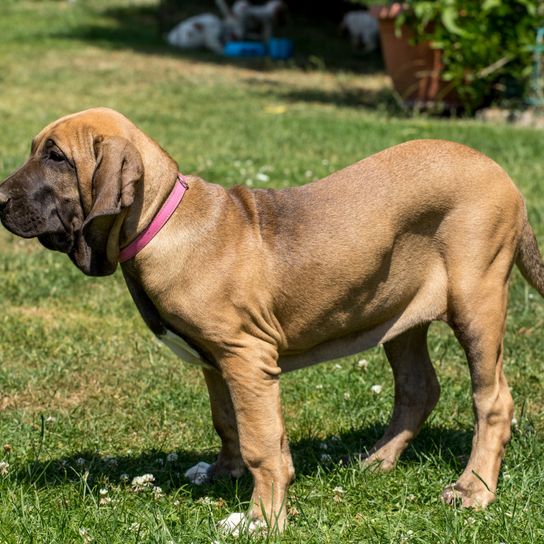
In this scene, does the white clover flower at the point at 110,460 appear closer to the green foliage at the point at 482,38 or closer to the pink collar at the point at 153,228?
the pink collar at the point at 153,228

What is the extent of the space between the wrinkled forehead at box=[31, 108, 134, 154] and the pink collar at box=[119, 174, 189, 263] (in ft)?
0.95

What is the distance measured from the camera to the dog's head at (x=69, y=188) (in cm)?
372

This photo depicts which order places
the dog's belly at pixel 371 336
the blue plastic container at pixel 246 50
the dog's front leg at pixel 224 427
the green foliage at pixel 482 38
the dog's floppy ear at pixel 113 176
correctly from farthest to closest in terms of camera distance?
the blue plastic container at pixel 246 50 < the green foliage at pixel 482 38 < the dog's front leg at pixel 224 427 < the dog's belly at pixel 371 336 < the dog's floppy ear at pixel 113 176

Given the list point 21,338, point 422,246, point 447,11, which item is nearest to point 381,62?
point 447,11

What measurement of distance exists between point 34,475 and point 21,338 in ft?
5.60

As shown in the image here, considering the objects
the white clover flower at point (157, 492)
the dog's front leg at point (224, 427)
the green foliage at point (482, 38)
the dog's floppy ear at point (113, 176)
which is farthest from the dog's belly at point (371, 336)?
the green foliage at point (482, 38)

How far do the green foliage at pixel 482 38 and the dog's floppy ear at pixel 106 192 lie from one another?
7.78 meters

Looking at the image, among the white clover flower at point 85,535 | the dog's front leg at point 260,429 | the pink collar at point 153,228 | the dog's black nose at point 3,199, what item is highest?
the dog's black nose at point 3,199

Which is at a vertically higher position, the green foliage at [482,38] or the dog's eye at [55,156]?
the dog's eye at [55,156]

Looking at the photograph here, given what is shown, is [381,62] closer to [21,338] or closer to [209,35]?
[209,35]

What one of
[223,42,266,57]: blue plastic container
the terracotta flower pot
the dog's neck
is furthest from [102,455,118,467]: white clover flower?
[223,42,266,57]: blue plastic container

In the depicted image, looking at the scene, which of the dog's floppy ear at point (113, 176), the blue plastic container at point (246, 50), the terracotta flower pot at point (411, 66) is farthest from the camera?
the blue plastic container at point (246, 50)

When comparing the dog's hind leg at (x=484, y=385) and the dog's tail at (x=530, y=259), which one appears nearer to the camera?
the dog's hind leg at (x=484, y=385)

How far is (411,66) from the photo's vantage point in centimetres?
1228
